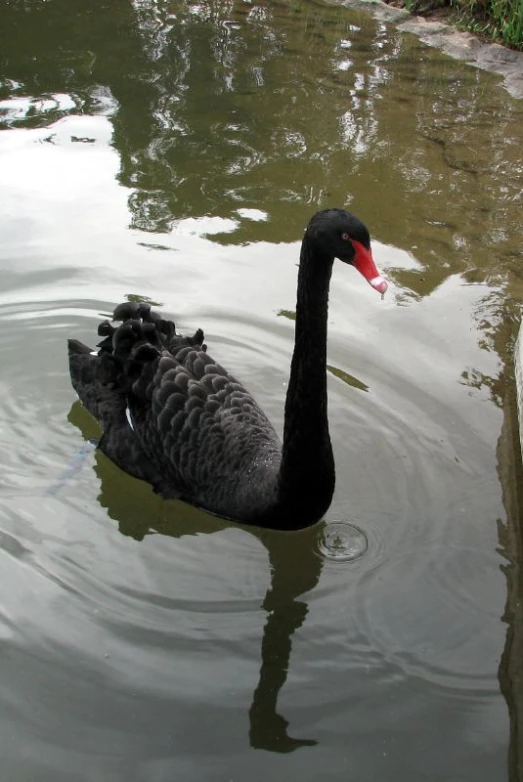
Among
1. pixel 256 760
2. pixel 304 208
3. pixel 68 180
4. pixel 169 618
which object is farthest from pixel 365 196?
pixel 256 760

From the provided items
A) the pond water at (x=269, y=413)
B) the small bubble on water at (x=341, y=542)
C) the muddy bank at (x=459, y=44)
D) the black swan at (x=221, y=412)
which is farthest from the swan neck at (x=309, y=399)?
the muddy bank at (x=459, y=44)

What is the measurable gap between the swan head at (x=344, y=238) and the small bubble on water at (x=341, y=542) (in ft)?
3.42

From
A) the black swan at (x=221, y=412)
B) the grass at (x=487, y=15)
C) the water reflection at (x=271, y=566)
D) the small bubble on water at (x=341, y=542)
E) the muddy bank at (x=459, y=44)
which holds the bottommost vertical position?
the water reflection at (x=271, y=566)

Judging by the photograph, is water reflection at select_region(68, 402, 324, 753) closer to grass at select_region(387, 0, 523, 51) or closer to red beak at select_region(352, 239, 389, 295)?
red beak at select_region(352, 239, 389, 295)

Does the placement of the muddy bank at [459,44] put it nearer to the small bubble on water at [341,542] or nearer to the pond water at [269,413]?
the pond water at [269,413]

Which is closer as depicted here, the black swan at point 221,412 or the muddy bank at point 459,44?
the black swan at point 221,412

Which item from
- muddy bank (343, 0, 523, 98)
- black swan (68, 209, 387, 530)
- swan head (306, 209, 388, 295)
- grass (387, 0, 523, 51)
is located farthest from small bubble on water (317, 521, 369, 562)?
grass (387, 0, 523, 51)

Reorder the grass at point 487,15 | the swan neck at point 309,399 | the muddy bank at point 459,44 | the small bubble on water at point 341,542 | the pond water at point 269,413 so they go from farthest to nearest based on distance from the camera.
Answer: the grass at point 487,15 < the muddy bank at point 459,44 < the small bubble on water at point 341,542 < the swan neck at point 309,399 < the pond water at point 269,413

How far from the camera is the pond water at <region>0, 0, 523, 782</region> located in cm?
250

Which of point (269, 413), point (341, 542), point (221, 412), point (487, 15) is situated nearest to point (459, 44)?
point (487, 15)

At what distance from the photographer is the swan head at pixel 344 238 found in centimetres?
252

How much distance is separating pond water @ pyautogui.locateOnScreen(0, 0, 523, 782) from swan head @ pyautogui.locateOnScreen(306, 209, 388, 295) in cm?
109

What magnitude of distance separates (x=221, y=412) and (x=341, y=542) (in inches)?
25.6

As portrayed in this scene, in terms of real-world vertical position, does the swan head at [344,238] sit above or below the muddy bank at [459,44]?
above
